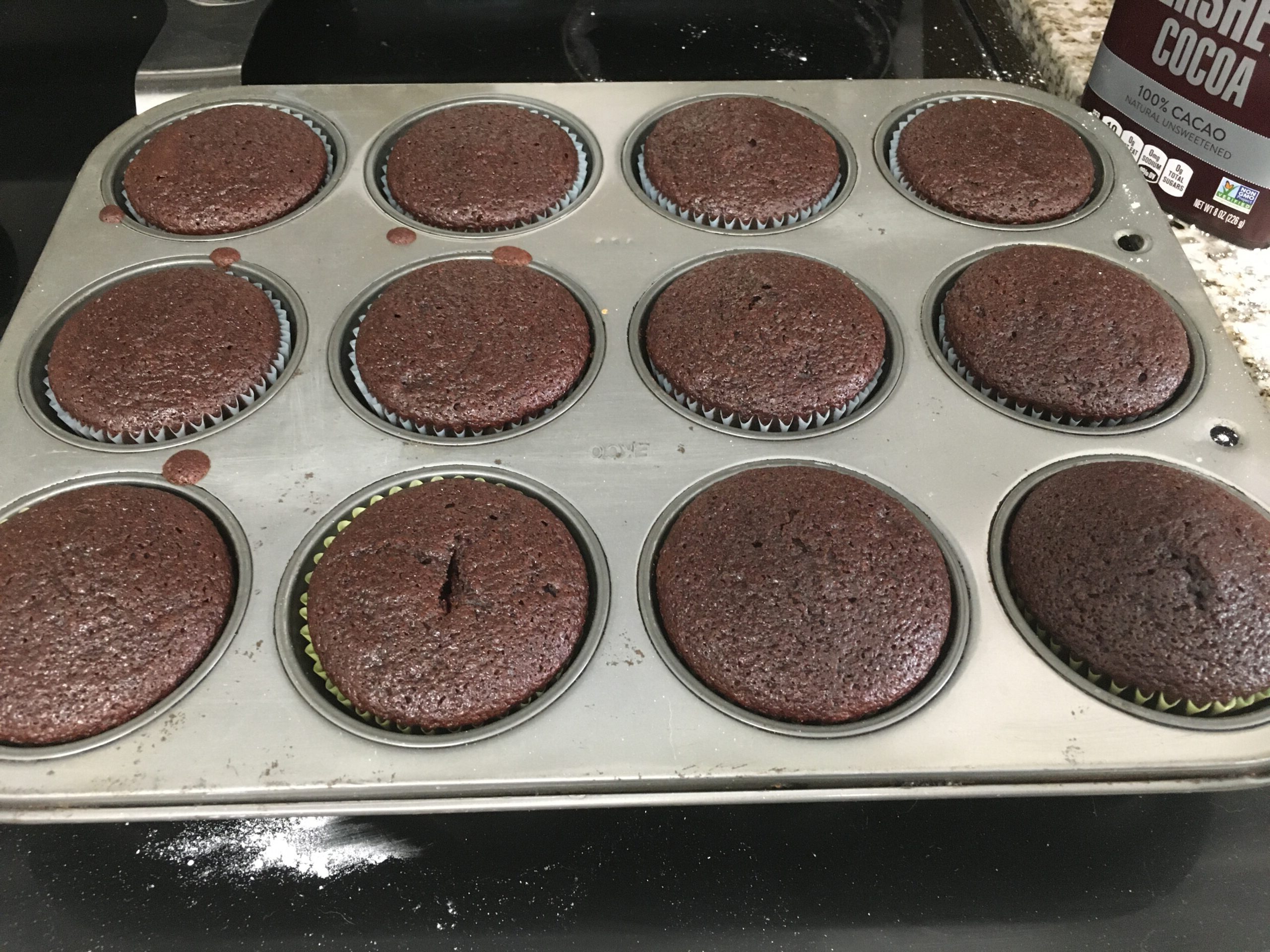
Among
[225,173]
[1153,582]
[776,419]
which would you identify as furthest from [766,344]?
[225,173]

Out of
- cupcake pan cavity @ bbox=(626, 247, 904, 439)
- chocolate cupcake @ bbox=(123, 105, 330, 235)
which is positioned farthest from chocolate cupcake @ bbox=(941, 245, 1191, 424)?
chocolate cupcake @ bbox=(123, 105, 330, 235)

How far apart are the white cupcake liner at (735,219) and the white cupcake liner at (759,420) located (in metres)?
0.37

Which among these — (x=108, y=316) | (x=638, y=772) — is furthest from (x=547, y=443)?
(x=108, y=316)

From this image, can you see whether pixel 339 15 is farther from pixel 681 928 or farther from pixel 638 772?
pixel 681 928

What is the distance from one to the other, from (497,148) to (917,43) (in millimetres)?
1108

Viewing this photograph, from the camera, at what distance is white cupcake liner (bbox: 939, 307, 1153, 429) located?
4.45 ft

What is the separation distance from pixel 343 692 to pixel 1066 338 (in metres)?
1.19

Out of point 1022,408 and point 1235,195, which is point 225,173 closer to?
point 1022,408

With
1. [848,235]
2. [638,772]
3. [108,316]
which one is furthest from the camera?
[848,235]

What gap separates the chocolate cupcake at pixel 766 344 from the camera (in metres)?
1.37

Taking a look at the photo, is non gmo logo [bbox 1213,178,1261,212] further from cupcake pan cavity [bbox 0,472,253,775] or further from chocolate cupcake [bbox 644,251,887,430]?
cupcake pan cavity [bbox 0,472,253,775]

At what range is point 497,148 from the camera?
1.66m

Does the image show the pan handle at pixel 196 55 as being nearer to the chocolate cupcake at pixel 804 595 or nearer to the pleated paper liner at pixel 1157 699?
the chocolate cupcake at pixel 804 595

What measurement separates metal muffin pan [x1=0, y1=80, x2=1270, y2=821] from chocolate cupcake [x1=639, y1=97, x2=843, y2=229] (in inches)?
1.9
